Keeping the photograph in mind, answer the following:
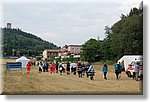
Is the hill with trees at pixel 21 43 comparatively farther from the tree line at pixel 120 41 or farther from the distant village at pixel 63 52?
the tree line at pixel 120 41

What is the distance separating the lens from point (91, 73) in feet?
31.2

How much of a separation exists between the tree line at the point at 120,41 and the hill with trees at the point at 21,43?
60 centimetres

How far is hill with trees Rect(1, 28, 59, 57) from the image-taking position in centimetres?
859

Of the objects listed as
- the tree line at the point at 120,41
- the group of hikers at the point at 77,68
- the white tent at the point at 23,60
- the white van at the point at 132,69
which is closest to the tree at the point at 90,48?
the tree line at the point at 120,41

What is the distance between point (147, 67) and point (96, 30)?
0.99 m

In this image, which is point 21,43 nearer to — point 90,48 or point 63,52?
point 63,52

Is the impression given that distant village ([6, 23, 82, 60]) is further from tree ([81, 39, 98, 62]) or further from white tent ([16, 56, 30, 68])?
white tent ([16, 56, 30, 68])

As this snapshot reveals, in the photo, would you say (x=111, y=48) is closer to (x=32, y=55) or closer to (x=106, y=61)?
(x=106, y=61)

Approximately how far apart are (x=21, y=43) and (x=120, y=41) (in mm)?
1556

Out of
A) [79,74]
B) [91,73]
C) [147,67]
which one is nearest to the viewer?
[147,67]

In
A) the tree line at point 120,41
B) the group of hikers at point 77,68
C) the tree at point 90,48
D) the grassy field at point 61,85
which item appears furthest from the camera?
the group of hikers at point 77,68

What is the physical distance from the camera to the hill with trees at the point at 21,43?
8.59 m

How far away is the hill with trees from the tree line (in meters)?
0.60

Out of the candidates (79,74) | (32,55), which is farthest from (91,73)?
(32,55)
